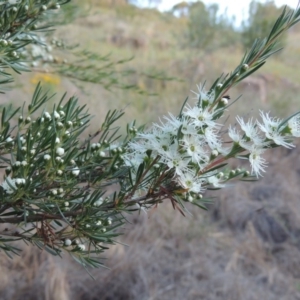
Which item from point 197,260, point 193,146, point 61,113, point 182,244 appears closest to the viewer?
point 193,146

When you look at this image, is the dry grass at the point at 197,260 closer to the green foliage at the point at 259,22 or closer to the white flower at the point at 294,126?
the white flower at the point at 294,126

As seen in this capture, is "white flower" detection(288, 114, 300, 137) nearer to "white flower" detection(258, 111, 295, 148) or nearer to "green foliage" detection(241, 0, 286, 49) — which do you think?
"white flower" detection(258, 111, 295, 148)

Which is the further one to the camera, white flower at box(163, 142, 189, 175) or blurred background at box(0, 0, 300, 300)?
blurred background at box(0, 0, 300, 300)

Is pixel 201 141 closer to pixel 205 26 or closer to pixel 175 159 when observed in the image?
pixel 175 159

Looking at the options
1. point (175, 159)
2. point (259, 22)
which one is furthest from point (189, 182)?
point (259, 22)

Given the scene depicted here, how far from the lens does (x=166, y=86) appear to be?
646 cm

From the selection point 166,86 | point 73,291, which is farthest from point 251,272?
point 166,86

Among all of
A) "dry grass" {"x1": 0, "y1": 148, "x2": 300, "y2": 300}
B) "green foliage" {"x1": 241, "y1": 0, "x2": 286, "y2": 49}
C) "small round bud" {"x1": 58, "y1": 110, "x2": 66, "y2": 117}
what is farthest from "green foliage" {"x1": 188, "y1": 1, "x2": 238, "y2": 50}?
"small round bud" {"x1": 58, "y1": 110, "x2": 66, "y2": 117}

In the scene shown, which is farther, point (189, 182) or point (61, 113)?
point (61, 113)

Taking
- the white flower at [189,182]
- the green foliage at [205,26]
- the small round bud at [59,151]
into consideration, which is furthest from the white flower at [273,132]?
the green foliage at [205,26]

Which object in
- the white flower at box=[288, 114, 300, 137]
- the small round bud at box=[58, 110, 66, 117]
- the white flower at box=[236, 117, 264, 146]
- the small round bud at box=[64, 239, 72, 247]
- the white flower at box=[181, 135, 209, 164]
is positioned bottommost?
the small round bud at box=[64, 239, 72, 247]

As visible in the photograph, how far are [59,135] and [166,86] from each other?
231 inches

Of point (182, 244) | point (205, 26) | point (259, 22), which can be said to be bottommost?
point (182, 244)

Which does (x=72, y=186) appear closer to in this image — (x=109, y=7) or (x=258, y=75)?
(x=258, y=75)
